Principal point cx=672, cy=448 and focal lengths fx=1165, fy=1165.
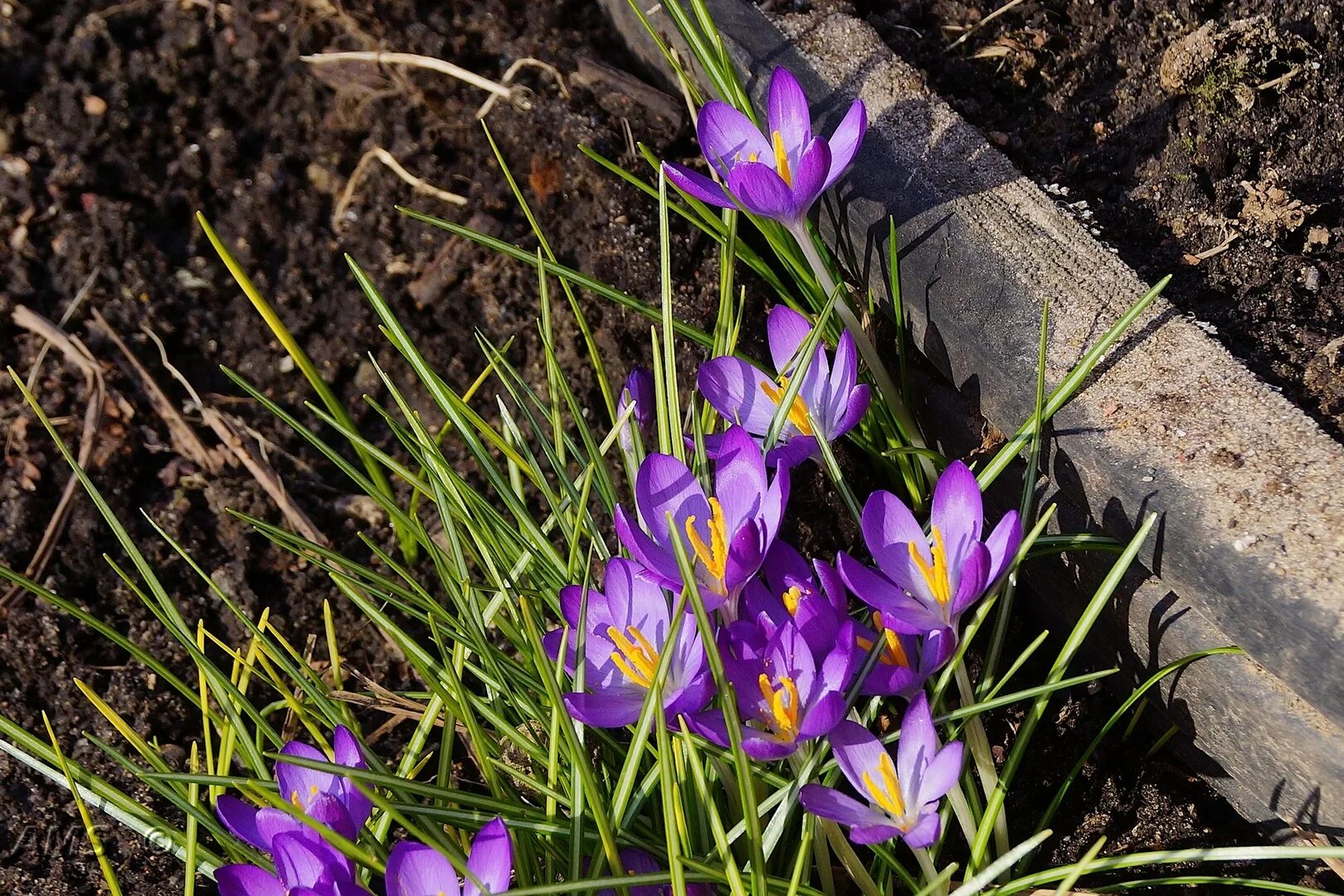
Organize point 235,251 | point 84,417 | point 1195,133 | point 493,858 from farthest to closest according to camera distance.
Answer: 1. point 235,251
2. point 84,417
3. point 1195,133
4. point 493,858

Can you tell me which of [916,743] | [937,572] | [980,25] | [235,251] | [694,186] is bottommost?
[235,251]

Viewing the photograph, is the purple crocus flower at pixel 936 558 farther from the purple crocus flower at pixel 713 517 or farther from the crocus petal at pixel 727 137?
the crocus petal at pixel 727 137

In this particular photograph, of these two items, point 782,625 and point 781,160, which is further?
point 781,160

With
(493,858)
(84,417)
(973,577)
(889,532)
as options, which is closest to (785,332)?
(889,532)

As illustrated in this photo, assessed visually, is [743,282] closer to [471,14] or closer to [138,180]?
[471,14]

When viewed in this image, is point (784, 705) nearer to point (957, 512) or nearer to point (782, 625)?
point (782, 625)

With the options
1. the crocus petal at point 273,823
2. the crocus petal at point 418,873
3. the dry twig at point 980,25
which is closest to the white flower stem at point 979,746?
the crocus petal at point 418,873
